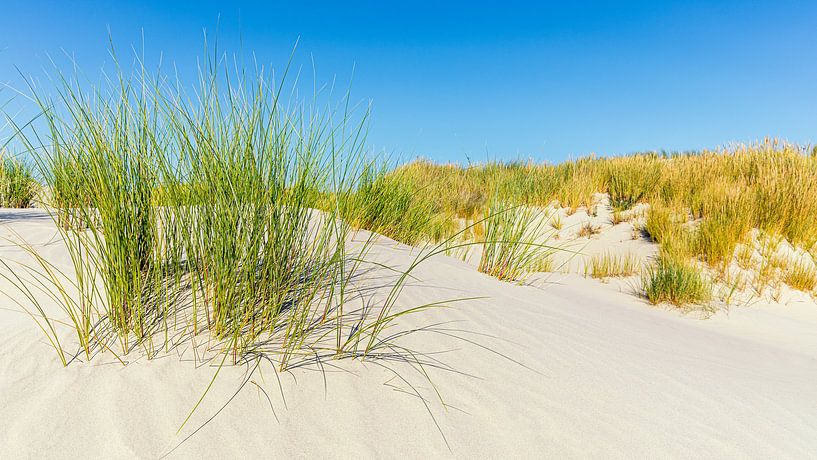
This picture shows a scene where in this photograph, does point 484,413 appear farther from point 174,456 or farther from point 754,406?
point 754,406

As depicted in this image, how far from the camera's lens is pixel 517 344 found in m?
2.19

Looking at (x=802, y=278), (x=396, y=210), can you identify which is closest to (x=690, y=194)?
(x=802, y=278)

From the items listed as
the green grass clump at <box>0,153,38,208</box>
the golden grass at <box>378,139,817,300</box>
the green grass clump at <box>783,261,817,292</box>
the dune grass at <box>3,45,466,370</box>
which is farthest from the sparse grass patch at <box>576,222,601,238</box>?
the green grass clump at <box>0,153,38,208</box>

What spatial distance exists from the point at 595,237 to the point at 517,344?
5.95 m

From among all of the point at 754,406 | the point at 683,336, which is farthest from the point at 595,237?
the point at 754,406

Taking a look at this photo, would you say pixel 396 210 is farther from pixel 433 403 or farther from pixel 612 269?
pixel 433 403

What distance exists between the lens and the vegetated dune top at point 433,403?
139 cm

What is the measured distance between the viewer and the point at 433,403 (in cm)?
163

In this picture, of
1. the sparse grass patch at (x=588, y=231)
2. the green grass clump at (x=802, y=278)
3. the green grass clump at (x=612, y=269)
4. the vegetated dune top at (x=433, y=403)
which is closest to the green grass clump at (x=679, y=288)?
the green grass clump at (x=612, y=269)

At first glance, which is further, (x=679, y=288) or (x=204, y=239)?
(x=679, y=288)

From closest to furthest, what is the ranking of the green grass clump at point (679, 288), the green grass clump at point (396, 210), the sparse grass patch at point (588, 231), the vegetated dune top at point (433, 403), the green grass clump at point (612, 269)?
1. the vegetated dune top at point (433, 403)
2. the green grass clump at point (679, 288)
3. the green grass clump at point (396, 210)
4. the green grass clump at point (612, 269)
5. the sparse grass patch at point (588, 231)

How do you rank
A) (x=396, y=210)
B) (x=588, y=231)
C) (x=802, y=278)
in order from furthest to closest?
(x=588, y=231), (x=396, y=210), (x=802, y=278)

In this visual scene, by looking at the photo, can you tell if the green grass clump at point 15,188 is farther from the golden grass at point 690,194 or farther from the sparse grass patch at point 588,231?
the sparse grass patch at point 588,231

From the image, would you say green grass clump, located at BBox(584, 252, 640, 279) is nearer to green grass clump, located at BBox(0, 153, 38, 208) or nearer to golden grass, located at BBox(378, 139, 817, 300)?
golden grass, located at BBox(378, 139, 817, 300)
